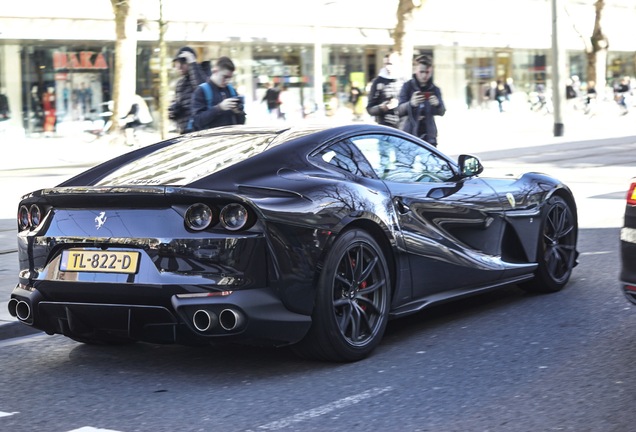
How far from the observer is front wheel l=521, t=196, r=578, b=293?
24.9ft

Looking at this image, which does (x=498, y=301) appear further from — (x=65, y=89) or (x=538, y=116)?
(x=538, y=116)

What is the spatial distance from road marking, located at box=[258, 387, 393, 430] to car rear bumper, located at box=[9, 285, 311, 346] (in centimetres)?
51

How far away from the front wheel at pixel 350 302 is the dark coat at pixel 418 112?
6134 mm

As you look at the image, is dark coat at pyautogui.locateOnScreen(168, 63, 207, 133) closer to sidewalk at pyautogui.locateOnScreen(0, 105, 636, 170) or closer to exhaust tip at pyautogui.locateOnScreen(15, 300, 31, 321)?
exhaust tip at pyautogui.locateOnScreen(15, 300, 31, 321)

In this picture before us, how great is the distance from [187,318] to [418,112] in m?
7.04

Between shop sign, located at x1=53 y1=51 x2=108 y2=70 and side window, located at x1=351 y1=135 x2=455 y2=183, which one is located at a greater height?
shop sign, located at x1=53 y1=51 x2=108 y2=70

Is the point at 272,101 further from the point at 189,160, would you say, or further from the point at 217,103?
the point at 189,160

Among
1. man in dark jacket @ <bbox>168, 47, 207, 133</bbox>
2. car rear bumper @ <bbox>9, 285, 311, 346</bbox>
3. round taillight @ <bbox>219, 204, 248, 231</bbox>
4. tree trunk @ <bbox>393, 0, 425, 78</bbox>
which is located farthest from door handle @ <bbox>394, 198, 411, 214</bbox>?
tree trunk @ <bbox>393, 0, 425, 78</bbox>

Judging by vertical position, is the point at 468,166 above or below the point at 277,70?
below

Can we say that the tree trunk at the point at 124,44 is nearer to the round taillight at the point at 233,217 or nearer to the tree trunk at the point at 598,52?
the round taillight at the point at 233,217

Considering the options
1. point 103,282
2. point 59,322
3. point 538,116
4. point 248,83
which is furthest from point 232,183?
point 538,116

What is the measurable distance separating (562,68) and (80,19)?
14364mm

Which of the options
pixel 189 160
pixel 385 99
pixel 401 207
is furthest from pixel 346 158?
pixel 385 99

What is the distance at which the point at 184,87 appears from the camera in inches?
433
